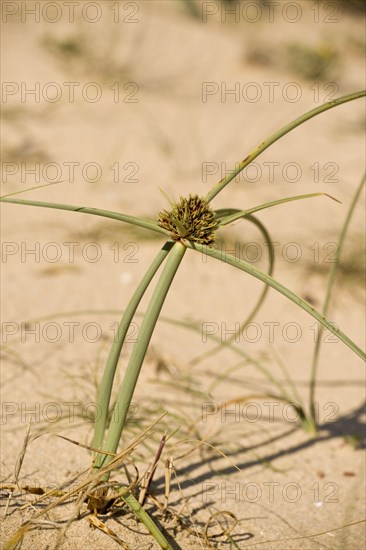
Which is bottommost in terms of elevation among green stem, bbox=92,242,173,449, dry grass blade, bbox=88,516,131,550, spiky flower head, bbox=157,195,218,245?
dry grass blade, bbox=88,516,131,550

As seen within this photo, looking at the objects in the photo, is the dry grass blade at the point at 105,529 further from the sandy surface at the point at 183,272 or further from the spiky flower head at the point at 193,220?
the spiky flower head at the point at 193,220

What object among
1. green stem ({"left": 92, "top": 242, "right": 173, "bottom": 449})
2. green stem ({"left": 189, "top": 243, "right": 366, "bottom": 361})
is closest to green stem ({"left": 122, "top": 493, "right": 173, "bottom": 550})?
green stem ({"left": 92, "top": 242, "right": 173, "bottom": 449})

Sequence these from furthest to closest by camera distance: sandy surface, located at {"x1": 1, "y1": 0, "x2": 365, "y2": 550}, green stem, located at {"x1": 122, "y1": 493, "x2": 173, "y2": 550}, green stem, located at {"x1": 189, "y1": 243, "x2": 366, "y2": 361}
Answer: sandy surface, located at {"x1": 1, "y1": 0, "x2": 365, "y2": 550}
green stem, located at {"x1": 122, "y1": 493, "x2": 173, "y2": 550}
green stem, located at {"x1": 189, "y1": 243, "x2": 366, "y2": 361}

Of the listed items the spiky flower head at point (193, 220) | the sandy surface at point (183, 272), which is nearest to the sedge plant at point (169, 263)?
the spiky flower head at point (193, 220)

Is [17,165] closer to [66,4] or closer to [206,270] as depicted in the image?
[206,270]

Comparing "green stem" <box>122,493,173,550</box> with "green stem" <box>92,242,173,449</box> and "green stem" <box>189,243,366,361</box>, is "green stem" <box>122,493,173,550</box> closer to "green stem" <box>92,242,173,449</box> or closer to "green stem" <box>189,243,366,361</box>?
"green stem" <box>92,242,173,449</box>

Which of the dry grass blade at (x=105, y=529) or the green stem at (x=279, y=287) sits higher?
the green stem at (x=279, y=287)

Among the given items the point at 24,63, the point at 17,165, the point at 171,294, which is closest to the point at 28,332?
the point at 171,294
